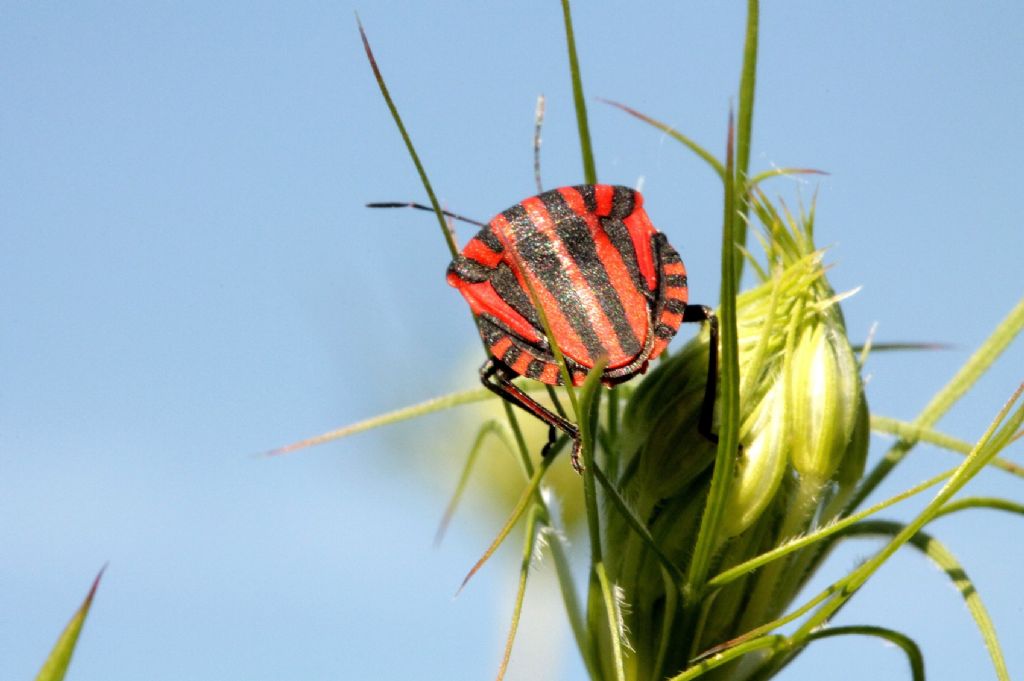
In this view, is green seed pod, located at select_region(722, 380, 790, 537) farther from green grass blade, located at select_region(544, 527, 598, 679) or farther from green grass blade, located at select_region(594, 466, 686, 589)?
green grass blade, located at select_region(544, 527, 598, 679)

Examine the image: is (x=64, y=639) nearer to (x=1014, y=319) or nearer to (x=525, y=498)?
(x=525, y=498)

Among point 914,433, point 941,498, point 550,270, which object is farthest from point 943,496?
point 550,270

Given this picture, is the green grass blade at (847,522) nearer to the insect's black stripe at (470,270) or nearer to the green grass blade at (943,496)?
the green grass blade at (943,496)

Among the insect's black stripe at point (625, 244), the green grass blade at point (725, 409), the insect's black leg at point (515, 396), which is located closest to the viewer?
the green grass blade at point (725, 409)

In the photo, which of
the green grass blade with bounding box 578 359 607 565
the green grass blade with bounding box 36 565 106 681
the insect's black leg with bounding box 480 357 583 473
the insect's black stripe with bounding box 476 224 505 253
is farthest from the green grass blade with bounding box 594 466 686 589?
the green grass blade with bounding box 36 565 106 681

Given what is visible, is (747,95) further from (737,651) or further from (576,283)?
(737,651)

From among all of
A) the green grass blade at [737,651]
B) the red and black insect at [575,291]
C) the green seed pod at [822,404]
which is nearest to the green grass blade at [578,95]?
the red and black insect at [575,291]
